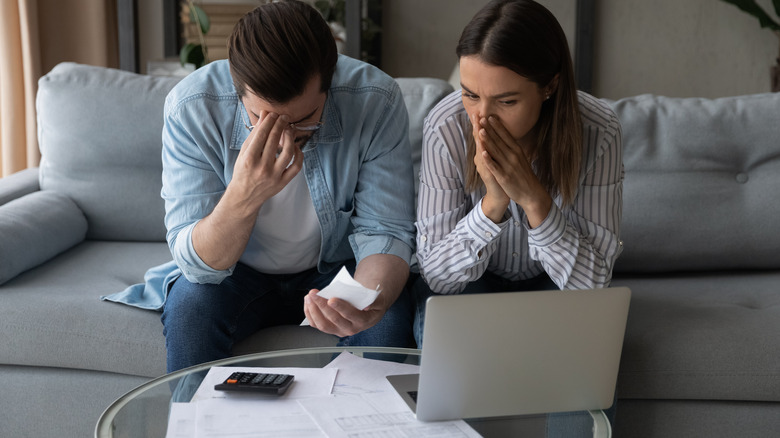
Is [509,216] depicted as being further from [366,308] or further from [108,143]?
[108,143]

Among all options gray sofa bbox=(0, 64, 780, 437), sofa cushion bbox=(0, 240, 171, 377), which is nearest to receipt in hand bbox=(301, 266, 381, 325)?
gray sofa bbox=(0, 64, 780, 437)

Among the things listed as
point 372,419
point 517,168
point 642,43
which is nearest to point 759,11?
point 642,43

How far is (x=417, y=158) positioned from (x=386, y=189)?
0.40 m

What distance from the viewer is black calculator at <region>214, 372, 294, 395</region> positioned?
1.03 metres

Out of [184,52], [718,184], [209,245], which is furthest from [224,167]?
[184,52]

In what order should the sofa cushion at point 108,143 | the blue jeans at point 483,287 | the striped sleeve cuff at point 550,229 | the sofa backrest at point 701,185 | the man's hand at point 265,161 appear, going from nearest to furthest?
the man's hand at point 265,161 < the striped sleeve cuff at point 550,229 < the blue jeans at point 483,287 < the sofa backrest at point 701,185 < the sofa cushion at point 108,143

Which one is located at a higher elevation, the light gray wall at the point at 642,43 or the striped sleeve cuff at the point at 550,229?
the light gray wall at the point at 642,43

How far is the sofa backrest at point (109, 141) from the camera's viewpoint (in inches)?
77.5

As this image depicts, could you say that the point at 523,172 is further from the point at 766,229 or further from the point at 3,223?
the point at 3,223

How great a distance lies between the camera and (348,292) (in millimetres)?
1170

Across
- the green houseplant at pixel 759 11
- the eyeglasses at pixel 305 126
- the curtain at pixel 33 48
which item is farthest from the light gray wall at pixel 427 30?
the eyeglasses at pixel 305 126

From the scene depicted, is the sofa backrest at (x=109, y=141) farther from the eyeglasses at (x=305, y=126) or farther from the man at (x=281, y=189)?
the eyeglasses at (x=305, y=126)

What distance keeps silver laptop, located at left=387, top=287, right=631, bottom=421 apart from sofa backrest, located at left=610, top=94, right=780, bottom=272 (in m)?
0.93

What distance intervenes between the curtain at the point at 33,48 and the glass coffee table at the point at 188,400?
2.15 metres
